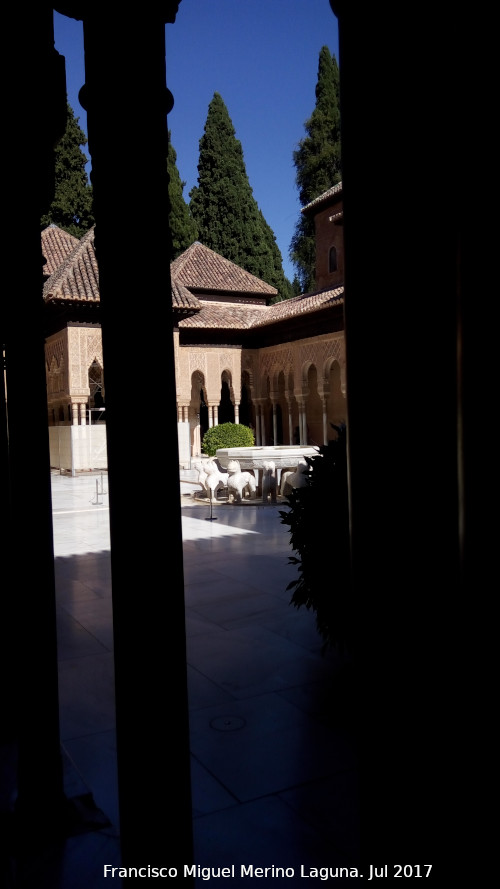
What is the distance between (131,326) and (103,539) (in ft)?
27.4

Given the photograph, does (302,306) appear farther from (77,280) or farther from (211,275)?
(77,280)

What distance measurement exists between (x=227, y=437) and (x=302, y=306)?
6.83 metres

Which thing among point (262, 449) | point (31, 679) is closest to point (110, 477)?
point (31, 679)

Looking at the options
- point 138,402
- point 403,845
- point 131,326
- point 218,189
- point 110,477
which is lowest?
point 403,845

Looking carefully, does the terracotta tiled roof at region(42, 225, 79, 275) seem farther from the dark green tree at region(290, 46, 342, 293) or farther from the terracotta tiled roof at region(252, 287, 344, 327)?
the dark green tree at region(290, 46, 342, 293)

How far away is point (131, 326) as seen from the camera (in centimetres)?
141

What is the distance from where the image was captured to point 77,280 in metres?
22.0

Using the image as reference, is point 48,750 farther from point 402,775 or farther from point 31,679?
point 402,775

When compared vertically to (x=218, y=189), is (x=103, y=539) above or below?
below

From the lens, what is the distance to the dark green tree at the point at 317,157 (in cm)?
3491

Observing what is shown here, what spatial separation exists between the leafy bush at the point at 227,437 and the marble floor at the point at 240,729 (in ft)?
49.5

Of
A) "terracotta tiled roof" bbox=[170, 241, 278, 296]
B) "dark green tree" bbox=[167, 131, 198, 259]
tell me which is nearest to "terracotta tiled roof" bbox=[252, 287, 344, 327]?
"terracotta tiled roof" bbox=[170, 241, 278, 296]

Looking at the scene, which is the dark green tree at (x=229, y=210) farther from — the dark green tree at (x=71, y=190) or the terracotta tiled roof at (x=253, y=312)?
the terracotta tiled roof at (x=253, y=312)

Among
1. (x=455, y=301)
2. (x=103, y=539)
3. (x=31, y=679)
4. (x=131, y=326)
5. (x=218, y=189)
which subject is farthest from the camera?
(x=218, y=189)
